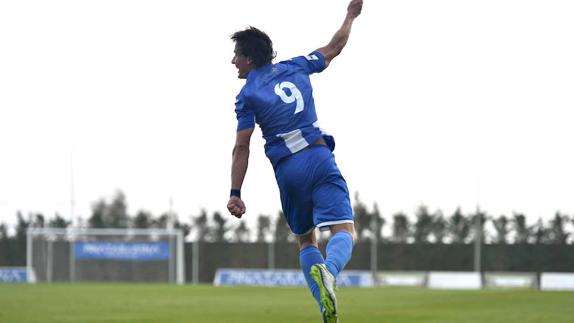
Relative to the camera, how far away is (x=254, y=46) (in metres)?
6.70

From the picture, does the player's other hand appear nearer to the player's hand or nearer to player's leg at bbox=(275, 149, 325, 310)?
player's leg at bbox=(275, 149, 325, 310)

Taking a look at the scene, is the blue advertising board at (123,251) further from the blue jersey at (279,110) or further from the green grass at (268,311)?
the blue jersey at (279,110)

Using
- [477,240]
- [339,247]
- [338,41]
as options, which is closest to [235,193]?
[339,247]

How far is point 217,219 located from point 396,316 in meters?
27.4

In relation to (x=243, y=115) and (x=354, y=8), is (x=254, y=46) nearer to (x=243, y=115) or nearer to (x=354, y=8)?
(x=243, y=115)

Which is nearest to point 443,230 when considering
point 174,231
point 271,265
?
point 271,265

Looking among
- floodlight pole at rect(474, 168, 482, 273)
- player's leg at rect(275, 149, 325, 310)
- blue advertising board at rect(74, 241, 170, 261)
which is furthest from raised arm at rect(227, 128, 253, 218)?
blue advertising board at rect(74, 241, 170, 261)

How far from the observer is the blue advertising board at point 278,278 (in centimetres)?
3497

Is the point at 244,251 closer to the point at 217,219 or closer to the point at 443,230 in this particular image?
the point at 217,219

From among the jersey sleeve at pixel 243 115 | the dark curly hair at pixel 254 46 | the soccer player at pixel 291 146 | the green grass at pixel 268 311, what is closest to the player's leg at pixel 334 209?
the soccer player at pixel 291 146

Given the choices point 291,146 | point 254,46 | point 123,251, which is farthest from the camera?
point 123,251

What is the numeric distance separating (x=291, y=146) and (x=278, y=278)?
29.9 meters

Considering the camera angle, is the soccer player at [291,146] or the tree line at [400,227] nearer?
the soccer player at [291,146]

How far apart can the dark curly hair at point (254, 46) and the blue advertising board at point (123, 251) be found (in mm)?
32414
